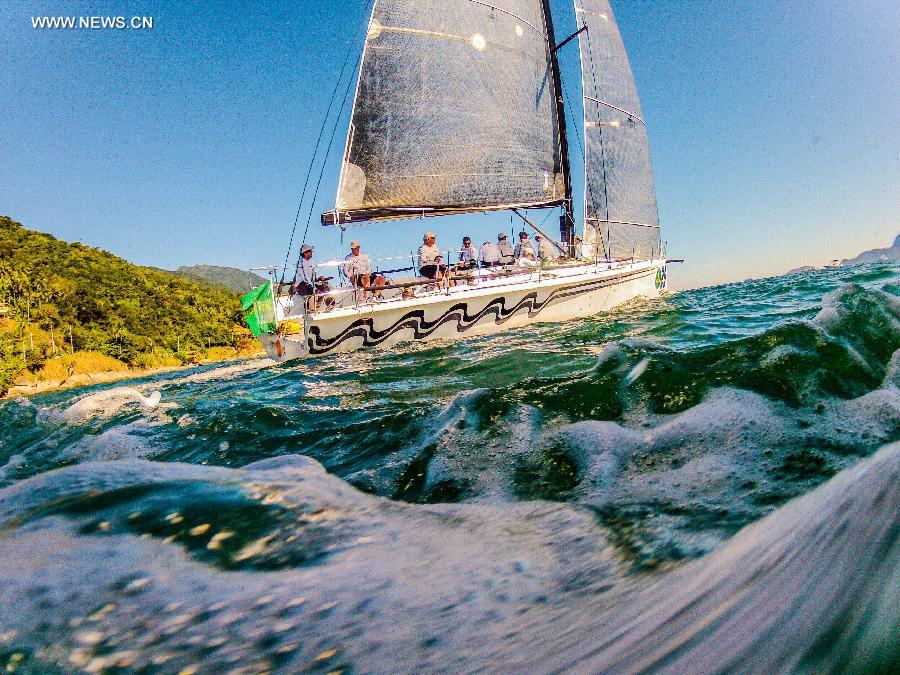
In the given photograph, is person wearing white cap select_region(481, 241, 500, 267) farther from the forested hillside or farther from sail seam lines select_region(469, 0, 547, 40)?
the forested hillside

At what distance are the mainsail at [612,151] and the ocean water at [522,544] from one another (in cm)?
1516

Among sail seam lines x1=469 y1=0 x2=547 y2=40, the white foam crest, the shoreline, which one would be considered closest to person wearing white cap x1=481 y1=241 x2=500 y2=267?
sail seam lines x1=469 y1=0 x2=547 y2=40

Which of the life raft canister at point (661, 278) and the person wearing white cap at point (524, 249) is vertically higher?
the person wearing white cap at point (524, 249)

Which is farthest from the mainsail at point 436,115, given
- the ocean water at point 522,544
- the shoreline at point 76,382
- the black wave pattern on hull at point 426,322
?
the shoreline at point 76,382

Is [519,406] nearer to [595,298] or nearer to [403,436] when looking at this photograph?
[403,436]

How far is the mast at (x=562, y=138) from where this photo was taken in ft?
55.9

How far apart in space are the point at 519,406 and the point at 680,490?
136 centimetres

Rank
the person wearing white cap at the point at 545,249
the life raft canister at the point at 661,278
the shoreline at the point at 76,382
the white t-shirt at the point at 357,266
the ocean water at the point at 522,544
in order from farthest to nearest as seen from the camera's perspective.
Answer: the shoreline at the point at 76,382 < the life raft canister at the point at 661,278 < the person wearing white cap at the point at 545,249 < the white t-shirt at the point at 357,266 < the ocean water at the point at 522,544

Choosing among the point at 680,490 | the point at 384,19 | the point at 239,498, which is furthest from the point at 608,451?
the point at 384,19

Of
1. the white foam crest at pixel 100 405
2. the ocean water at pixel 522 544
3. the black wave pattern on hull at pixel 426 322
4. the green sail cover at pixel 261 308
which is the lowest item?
the white foam crest at pixel 100 405

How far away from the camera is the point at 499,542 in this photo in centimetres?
137

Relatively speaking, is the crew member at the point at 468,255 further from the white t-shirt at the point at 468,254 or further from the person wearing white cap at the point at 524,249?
the person wearing white cap at the point at 524,249

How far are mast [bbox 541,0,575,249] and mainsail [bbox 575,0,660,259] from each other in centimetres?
68

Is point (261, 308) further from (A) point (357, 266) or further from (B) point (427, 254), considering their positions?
(B) point (427, 254)
